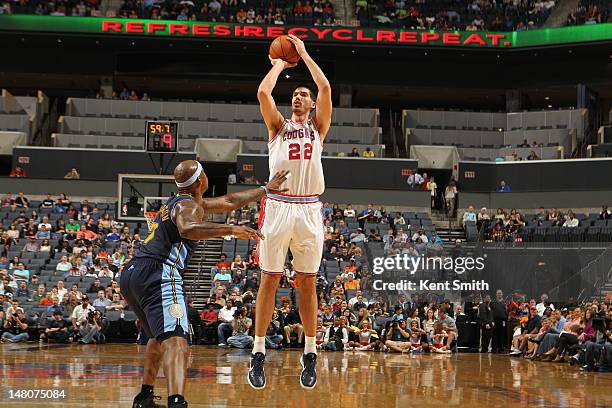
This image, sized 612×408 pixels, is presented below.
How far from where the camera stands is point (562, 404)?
32.8 feet

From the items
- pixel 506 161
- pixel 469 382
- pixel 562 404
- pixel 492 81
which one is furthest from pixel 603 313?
pixel 492 81

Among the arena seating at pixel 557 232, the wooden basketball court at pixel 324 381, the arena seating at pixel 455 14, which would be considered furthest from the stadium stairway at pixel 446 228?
the wooden basketball court at pixel 324 381

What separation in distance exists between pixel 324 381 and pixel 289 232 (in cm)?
403

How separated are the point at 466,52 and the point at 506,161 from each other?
5.83m

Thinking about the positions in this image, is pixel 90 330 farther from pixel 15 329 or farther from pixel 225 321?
pixel 225 321

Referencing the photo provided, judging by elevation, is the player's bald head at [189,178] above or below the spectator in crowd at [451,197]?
below

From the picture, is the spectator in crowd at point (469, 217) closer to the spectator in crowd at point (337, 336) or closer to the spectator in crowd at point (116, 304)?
the spectator in crowd at point (337, 336)

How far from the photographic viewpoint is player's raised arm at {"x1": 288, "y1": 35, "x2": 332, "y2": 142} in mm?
8344

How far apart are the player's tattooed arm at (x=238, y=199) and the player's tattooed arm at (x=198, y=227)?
45 centimetres

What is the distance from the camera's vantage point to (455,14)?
Result: 39.3m

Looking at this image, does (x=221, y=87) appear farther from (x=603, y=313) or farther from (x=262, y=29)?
(x=603, y=313)

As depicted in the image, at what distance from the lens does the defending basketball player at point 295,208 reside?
834 centimetres

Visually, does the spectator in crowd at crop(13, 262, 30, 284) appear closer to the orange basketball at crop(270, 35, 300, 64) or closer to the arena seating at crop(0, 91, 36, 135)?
the arena seating at crop(0, 91, 36, 135)

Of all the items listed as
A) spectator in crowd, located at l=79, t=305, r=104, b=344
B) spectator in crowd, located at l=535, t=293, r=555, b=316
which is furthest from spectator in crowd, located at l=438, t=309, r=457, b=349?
spectator in crowd, located at l=79, t=305, r=104, b=344
